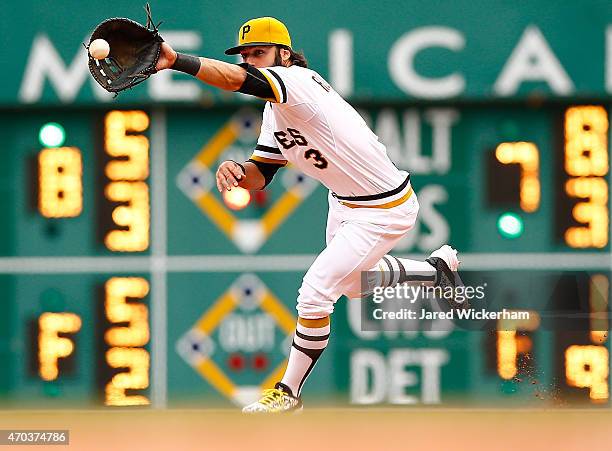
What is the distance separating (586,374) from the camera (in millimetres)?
9641

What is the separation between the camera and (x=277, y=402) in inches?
289

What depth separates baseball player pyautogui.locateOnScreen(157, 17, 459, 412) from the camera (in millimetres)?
7031

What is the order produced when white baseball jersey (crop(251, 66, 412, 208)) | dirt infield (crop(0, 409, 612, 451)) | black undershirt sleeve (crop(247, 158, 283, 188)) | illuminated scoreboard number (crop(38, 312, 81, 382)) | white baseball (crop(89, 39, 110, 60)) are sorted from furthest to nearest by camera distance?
illuminated scoreboard number (crop(38, 312, 81, 382)) < dirt infield (crop(0, 409, 612, 451)) < black undershirt sleeve (crop(247, 158, 283, 188)) < white baseball jersey (crop(251, 66, 412, 208)) < white baseball (crop(89, 39, 110, 60))

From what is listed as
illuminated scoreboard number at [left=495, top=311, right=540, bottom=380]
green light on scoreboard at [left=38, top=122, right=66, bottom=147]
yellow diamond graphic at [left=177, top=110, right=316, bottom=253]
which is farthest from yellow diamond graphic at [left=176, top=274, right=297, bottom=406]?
green light on scoreboard at [left=38, top=122, right=66, bottom=147]

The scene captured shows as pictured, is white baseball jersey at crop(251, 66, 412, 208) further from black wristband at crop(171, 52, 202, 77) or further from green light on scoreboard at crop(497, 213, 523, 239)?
green light on scoreboard at crop(497, 213, 523, 239)

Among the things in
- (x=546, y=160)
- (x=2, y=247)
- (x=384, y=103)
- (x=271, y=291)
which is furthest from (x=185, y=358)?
(x=546, y=160)

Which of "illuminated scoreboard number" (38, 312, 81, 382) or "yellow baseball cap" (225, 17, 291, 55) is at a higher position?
"yellow baseball cap" (225, 17, 291, 55)

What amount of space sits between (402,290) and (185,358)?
1.69 metres

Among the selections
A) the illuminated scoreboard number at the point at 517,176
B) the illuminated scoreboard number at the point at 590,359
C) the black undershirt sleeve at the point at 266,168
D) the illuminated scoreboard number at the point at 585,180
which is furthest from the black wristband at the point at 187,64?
the illuminated scoreboard number at the point at 590,359

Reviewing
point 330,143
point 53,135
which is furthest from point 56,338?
point 330,143

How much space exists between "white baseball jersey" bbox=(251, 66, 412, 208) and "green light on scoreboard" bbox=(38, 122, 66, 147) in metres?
2.70

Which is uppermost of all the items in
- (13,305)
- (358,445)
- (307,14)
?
(307,14)

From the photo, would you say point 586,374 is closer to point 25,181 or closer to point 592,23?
point 592,23

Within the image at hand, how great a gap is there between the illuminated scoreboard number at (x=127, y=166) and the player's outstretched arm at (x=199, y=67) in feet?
11.3
